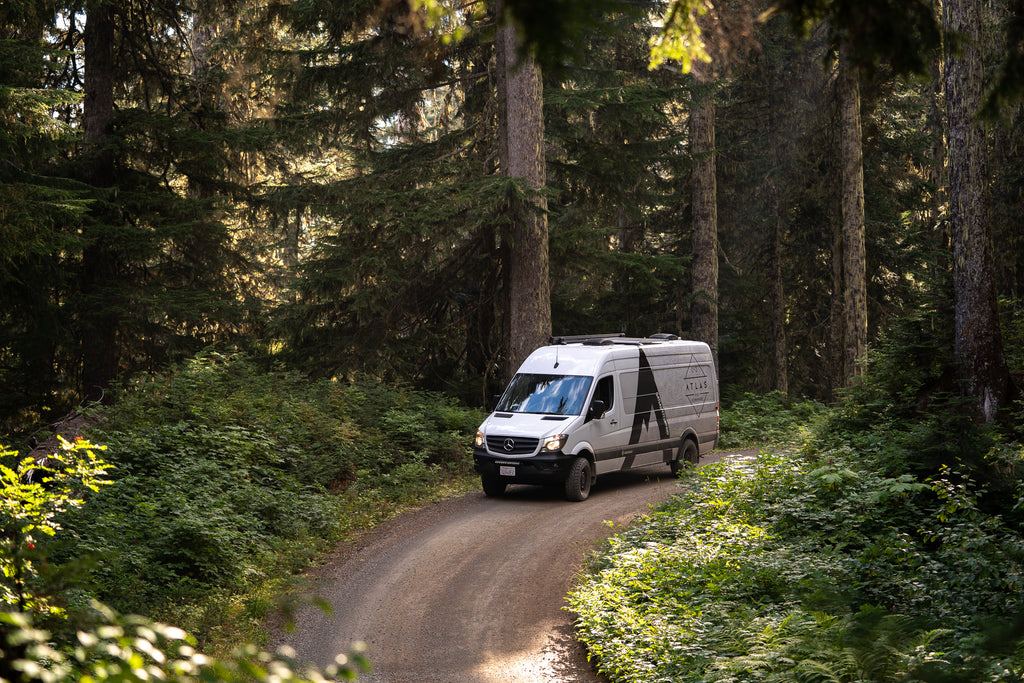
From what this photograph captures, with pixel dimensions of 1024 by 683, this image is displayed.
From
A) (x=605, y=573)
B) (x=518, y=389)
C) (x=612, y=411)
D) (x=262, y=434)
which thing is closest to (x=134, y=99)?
(x=262, y=434)

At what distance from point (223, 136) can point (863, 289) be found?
1854 cm

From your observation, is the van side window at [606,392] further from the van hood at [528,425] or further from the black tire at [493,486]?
the black tire at [493,486]

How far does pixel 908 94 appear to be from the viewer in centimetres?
3102

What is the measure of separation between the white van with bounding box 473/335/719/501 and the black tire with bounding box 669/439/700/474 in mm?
22

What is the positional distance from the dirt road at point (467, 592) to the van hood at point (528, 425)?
1.29m

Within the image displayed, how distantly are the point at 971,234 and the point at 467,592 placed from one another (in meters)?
Result: 9.65

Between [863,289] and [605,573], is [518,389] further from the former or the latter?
[863,289]

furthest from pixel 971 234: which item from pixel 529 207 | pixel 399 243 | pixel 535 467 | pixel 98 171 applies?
pixel 98 171

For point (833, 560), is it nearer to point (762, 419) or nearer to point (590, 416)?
point (590, 416)

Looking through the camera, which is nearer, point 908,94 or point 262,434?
point 262,434

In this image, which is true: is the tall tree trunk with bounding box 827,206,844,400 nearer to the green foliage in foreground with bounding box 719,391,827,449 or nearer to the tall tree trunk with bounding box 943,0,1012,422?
the green foliage in foreground with bounding box 719,391,827,449

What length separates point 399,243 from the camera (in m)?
19.4

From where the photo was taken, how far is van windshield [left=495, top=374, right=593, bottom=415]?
1496 centimetres

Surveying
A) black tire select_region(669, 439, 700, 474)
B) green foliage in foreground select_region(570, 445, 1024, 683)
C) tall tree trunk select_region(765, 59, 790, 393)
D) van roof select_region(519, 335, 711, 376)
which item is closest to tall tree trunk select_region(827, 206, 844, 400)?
tall tree trunk select_region(765, 59, 790, 393)
